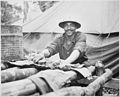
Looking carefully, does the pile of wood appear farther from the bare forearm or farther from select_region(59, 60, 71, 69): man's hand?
the bare forearm

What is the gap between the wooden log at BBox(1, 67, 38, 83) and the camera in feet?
5.21

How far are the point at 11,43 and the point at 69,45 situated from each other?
0.52m

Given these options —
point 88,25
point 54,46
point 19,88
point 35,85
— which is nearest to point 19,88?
point 19,88

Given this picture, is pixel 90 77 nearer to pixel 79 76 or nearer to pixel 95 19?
pixel 79 76

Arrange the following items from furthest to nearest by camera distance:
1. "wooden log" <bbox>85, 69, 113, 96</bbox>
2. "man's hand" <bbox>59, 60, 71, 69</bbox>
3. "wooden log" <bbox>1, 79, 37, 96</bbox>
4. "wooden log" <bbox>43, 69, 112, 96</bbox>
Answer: "man's hand" <bbox>59, 60, 71, 69</bbox> → "wooden log" <bbox>85, 69, 113, 96</bbox> → "wooden log" <bbox>43, 69, 112, 96</bbox> → "wooden log" <bbox>1, 79, 37, 96</bbox>

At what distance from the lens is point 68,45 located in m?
2.13

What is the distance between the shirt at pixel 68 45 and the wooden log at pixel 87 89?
25cm

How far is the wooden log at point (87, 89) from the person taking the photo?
1586 mm

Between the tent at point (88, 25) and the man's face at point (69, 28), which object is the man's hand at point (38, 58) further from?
the man's face at point (69, 28)

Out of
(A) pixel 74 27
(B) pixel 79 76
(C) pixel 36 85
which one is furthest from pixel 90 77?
(C) pixel 36 85

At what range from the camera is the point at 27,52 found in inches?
81.7

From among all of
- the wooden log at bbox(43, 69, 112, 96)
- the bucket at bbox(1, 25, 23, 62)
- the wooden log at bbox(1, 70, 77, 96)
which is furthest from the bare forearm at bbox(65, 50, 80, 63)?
the wooden log at bbox(1, 70, 77, 96)

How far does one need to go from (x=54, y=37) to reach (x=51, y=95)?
0.78 meters

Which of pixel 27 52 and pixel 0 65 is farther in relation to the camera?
pixel 27 52
